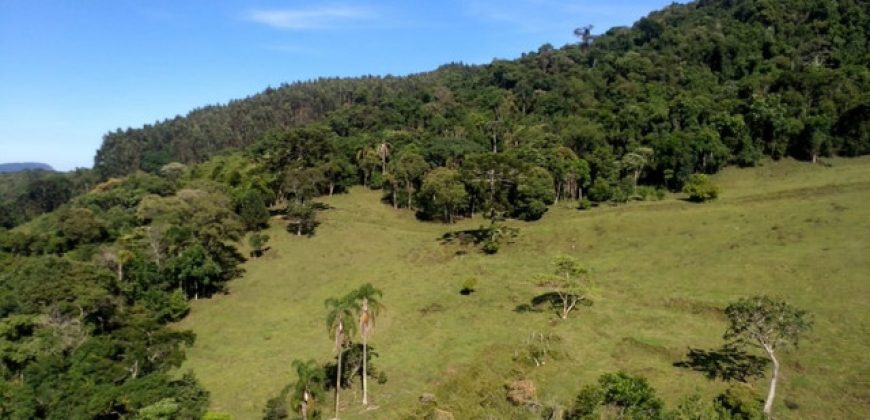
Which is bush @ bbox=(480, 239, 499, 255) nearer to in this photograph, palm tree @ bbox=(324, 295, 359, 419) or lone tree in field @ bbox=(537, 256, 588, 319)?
lone tree in field @ bbox=(537, 256, 588, 319)

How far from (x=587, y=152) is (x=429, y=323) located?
66401mm

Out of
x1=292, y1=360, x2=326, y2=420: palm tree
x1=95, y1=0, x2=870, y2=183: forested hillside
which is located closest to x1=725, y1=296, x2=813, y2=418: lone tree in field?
x1=292, y1=360, x2=326, y2=420: palm tree

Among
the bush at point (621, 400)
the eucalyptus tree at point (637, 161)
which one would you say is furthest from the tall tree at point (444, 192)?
the bush at point (621, 400)

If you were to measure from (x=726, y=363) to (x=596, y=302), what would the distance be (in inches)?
612

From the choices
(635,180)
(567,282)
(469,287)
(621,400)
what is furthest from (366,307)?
(635,180)

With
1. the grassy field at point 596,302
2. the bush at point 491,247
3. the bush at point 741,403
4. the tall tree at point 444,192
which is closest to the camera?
the bush at point 741,403

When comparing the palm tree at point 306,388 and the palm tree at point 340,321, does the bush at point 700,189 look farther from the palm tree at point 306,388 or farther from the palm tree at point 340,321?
the palm tree at point 306,388

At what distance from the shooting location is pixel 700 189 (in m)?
85.1

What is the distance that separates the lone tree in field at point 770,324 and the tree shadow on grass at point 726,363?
3333mm

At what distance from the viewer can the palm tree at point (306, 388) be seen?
1564 inches

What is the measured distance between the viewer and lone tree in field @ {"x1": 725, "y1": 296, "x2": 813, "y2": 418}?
3694cm

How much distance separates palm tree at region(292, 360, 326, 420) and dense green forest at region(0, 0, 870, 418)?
7864 millimetres

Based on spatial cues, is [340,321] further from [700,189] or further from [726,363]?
[700,189]

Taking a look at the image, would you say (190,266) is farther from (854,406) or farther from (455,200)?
(854,406)
